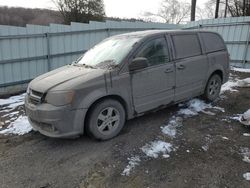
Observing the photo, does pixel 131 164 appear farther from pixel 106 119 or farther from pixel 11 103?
pixel 11 103

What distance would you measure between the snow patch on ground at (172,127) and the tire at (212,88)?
1.19 m

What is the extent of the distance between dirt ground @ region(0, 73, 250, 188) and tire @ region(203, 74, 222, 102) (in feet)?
3.23

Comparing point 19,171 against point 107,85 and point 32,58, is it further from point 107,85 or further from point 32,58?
point 32,58

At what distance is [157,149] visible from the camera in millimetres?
4004

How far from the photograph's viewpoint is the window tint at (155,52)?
15.2 ft

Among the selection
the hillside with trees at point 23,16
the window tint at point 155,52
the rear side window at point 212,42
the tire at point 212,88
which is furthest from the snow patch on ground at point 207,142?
the hillside with trees at point 23,16

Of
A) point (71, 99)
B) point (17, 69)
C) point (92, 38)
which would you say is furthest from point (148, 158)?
point (92, 38)

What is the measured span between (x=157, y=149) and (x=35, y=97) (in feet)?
6.91

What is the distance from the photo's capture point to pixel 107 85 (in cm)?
416

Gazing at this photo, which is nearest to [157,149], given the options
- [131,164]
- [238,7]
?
[131,164]

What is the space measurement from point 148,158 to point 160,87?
1535 mm

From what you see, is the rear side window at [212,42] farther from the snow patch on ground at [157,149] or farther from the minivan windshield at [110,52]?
the snow patch on ground at [157,149]

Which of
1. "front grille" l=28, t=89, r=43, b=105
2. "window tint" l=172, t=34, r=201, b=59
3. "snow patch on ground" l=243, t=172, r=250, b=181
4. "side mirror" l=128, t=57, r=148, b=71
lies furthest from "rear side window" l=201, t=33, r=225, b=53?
"front grille" l=28, t=89, r=43, b=105

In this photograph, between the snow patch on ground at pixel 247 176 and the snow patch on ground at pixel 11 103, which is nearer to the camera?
the snow patch on ground at pixel 247 176
